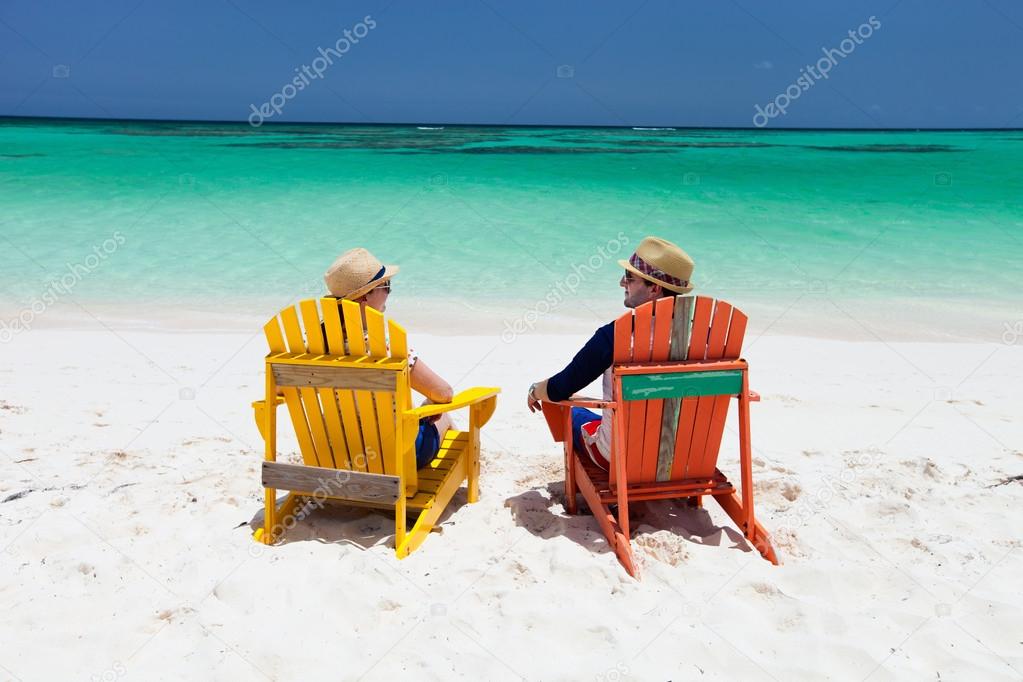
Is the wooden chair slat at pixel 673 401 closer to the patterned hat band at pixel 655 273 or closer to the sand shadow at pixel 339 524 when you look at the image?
the patterned hat band at pixel 655 273

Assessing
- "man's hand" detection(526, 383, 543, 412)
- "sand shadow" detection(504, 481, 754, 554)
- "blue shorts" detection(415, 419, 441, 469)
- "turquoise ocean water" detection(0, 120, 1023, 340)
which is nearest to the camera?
"sand shadow" detection(504, 481, 754, 554)

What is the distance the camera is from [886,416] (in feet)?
16.9

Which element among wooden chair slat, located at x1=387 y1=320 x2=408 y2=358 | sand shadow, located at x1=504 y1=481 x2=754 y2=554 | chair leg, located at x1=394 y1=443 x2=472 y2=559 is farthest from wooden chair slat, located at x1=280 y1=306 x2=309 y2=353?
sand shadow, located at x1=504 y1=481 x2=754 y2=554

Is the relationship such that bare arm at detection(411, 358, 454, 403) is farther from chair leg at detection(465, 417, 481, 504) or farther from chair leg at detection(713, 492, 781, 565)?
chair leg at detection(713, 492, 781, 565)

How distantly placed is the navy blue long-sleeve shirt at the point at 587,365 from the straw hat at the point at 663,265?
12.1 inches

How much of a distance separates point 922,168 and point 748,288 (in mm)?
20492

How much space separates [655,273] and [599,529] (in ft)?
4.11

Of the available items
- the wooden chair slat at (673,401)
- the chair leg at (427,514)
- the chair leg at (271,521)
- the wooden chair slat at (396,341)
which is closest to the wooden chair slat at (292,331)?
the wooden chair slat at (396,341)

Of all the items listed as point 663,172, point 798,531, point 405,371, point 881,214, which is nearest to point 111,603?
point 405,371

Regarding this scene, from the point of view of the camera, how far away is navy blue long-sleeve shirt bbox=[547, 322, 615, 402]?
10.6ft

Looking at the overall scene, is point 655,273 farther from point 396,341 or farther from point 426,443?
point 426,443

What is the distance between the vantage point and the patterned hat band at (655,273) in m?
3.31

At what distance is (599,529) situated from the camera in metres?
3.58
